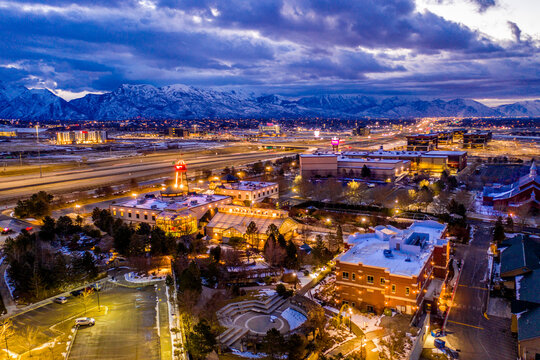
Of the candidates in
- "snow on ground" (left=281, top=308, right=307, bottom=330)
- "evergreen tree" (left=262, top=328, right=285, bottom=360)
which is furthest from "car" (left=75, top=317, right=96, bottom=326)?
"snow on ground" (left=281, top=308, right=307, bottom=330)

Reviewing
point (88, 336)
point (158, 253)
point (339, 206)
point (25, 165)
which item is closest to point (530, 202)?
point (339, 206)

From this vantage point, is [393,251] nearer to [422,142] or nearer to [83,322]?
[83,322]

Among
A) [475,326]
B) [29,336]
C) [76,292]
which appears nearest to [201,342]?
[29,336]

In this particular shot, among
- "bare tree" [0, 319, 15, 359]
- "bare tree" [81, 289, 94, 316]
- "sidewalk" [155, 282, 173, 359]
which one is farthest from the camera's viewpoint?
"bare tree" [81, 289, 94, 316]

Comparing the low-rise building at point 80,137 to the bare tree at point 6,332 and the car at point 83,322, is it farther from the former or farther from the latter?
the car at point 83,322

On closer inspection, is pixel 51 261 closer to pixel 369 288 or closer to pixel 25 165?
pixel 369 288

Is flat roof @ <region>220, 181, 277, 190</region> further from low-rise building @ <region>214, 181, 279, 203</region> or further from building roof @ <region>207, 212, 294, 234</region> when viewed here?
building roof @ <region>207, 212, 294, 234</region>
